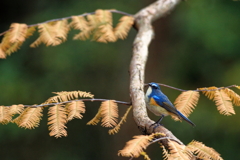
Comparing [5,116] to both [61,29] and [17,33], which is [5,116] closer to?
[17,33]

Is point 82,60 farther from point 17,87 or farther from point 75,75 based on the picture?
point 17,87

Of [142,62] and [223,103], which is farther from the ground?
[142,62]

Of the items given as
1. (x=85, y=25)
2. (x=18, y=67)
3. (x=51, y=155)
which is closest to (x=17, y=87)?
(x=18, y=67)

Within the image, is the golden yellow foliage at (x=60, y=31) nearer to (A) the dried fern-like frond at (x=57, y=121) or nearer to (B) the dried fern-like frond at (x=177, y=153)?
(A) the dried fern-like frond at (x=57, y=121)

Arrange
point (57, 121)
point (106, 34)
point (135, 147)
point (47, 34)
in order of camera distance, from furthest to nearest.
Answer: point (106, 34) → point (47, 34) → point (57, 121) → point (135, 147)

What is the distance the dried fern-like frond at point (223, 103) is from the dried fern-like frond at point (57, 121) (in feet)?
2.95

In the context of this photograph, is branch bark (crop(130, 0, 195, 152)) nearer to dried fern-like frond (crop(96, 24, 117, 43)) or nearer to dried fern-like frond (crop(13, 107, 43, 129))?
dried fern-like frond (crop(96, 24, 117, 43))

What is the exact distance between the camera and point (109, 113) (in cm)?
165

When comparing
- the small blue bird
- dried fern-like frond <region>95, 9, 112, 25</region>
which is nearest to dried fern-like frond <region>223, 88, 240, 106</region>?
the small blue bird

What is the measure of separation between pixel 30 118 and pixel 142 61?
39.9 inches

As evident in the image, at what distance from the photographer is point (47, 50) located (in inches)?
204

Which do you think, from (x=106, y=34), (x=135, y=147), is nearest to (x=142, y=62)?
(x=106, y=34)

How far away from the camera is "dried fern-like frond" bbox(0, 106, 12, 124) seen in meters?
1.57

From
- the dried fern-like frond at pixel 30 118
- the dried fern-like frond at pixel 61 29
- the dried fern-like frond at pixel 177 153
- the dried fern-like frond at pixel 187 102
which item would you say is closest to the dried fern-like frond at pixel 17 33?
the dried fern-like frond at pixel 61 29
